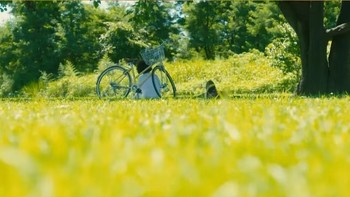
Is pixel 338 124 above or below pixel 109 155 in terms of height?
below

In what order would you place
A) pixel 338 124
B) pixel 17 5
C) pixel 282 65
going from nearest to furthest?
pixel 338 124 < pixel 282 65 < pixel 17 5

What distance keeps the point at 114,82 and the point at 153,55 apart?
1.08 metres

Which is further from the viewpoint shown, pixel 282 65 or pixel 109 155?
pixel 282 65

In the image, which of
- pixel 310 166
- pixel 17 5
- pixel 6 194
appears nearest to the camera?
pixel 6 194

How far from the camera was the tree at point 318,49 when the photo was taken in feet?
41.2

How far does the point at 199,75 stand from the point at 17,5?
22.0 m

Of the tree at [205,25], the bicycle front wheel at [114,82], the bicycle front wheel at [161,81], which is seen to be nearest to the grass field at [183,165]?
the bicycle front wheel at [161,81]

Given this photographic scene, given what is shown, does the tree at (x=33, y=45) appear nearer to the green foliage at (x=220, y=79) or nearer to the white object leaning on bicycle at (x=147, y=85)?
the green foliage at (x=220, y=79)

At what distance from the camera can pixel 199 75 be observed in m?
26.8

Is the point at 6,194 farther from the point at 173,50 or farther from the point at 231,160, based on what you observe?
the point at 173,50

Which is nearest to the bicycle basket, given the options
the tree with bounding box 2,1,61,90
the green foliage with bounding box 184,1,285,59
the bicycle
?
the bicycle

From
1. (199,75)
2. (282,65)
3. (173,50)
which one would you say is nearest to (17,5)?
(173,50)

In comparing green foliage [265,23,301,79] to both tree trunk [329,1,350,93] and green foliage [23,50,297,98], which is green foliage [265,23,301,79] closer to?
green foliage [23,50,297,98]

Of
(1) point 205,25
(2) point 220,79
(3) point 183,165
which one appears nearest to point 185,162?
(3) point 183,165
